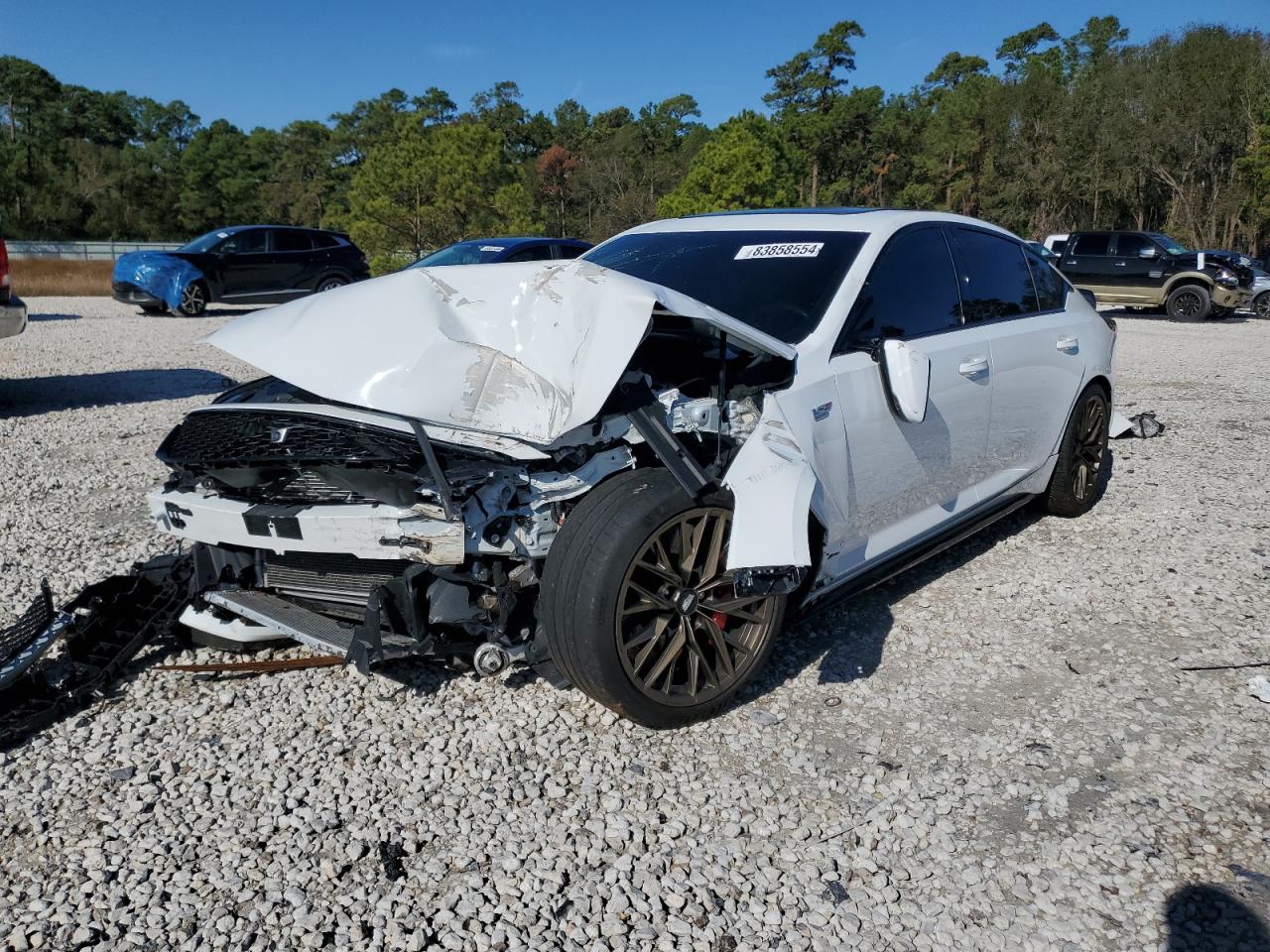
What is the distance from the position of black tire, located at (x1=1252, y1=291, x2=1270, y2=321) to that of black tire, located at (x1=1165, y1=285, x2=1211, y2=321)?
1.84m

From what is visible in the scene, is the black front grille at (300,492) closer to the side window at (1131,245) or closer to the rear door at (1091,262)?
the rear door at (1091,262)

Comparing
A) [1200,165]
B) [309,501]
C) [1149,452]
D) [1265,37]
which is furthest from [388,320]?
[1265,37]

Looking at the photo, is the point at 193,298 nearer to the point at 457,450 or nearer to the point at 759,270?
the point at 759,270

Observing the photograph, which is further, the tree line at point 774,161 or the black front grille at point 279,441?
the tree line at point 774,161

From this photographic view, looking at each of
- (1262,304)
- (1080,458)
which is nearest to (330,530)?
(1080,458)

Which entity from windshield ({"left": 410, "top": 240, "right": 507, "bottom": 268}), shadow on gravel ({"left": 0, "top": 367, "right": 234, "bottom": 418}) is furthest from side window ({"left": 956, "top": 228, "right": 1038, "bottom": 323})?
windshield ({"left": 410, "top": 240, "right": 507, "bottom": 268})

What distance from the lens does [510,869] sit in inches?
99.8

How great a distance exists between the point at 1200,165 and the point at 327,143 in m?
64.3

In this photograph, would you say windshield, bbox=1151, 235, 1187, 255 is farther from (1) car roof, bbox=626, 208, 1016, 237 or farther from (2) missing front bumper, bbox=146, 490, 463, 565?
(2) missing front bumper, bbox=146, 490, 463, 565

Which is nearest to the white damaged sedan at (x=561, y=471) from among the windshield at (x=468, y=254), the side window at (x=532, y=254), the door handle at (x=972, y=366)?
the door handle at (x=972, y=366)

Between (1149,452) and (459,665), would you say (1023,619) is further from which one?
(1149,452)

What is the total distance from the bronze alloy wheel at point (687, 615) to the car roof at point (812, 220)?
1.65m

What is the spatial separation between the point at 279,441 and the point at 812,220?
8.20 ft

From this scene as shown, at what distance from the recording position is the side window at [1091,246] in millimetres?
20719
